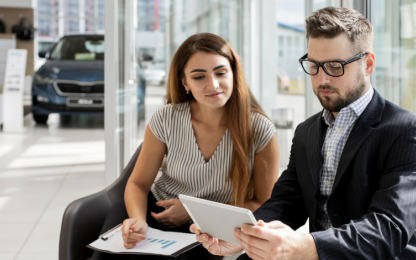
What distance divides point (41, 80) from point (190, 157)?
5.53 metres

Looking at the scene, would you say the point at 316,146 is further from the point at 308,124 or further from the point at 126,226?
the point at 126,226

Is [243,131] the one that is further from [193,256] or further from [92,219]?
[92,219]

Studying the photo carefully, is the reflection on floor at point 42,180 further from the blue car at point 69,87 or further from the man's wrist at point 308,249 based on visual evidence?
the man's wrist at point 308,249

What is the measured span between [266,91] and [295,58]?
73cm

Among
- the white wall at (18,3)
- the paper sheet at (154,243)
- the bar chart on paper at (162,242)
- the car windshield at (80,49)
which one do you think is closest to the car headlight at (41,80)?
the car windshield at (80,49)

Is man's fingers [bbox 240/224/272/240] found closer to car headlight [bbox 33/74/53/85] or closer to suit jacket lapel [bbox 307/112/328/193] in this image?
suit jacket lapel [bbox 307/112/328/193]

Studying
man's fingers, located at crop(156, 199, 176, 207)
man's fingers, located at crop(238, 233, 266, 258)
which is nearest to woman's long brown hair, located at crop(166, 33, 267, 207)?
man's fingers, located at crop(156, 199, 176, 207)

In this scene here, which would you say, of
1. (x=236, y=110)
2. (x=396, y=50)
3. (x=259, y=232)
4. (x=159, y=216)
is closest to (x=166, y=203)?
(x=159, y=216)

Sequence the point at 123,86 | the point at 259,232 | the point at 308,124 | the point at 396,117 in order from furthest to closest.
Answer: the point at 123,86, the point at 308,124, the point at 396,117, the point at 259,232

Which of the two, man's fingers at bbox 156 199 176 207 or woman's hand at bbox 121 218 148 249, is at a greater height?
man's fingers at bbox 156 199 176 207

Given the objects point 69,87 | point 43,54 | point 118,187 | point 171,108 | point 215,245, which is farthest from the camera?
point 43,54

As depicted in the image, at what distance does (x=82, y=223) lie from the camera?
5.85 ft

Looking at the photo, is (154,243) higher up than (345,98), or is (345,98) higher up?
(345,98)

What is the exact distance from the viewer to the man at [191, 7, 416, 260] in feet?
3.43
